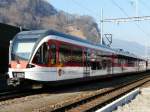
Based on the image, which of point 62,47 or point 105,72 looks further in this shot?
point 105,72

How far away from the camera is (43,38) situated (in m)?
20.9

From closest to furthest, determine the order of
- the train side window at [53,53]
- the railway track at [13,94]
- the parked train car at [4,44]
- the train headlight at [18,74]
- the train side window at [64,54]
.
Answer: the railway track at [13,94]
the train headlight at [18,74]
the train side window at [53,53]
the train side window at [64,54]
the parked train car at [4,44]

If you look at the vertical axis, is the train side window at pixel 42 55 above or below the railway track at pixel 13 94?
above

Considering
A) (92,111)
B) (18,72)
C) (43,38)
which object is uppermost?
(43,38)

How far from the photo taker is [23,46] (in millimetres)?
21141

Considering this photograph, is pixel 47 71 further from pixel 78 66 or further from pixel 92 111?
pixel 92 111

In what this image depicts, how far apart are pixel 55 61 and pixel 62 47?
1.36 meters

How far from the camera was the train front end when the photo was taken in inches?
805

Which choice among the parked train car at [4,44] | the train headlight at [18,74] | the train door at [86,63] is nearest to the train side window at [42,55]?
the train headlight at [18,74]

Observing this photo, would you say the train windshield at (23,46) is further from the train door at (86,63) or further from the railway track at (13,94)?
the train door at (86,63)

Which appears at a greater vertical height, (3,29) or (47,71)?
(3,29)

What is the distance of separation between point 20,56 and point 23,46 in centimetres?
57

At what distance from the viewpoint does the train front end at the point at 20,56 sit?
20.4 meters

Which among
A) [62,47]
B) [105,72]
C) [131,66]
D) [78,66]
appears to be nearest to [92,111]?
[62,47]
